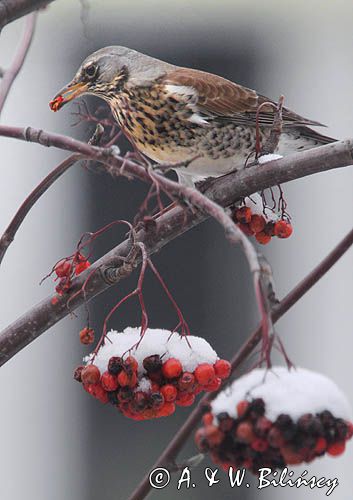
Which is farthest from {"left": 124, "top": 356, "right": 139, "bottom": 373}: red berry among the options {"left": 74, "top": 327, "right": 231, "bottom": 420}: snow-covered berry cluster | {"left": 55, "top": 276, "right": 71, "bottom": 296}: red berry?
{"left": 55, "top": 276, "right": 71, "bottom": 296}: red berry

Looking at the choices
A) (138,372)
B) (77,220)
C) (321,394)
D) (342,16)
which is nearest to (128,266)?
(138,372)

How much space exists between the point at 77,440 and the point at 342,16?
1.46m

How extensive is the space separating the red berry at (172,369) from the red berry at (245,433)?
0.19 meters

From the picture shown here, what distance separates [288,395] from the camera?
543mm

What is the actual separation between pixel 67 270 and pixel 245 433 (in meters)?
0.35

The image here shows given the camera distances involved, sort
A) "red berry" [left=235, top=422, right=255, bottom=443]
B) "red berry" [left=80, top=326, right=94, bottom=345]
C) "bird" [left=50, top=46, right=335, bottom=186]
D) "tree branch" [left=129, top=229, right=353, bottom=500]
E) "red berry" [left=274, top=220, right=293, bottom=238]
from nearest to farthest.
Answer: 1. "red berry" [left=235, top=422, right=255, bottom=443]
2. "tree branch" [left=129, top=229, right=353, bottom=500]
3. "red berry" [left=80, top=326, right=94, bottom=345]
4. "red berry" [left=274, top=220, right=293, bottom=238]
5. "bird" [left=50, top=46, right=335, bottom=186]

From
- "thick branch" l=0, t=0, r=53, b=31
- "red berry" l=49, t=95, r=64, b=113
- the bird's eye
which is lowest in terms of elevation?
the bird's eye

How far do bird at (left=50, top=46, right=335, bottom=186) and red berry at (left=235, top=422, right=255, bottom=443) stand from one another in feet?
1.93

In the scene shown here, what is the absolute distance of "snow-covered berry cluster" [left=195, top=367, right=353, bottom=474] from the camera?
21.2 inches

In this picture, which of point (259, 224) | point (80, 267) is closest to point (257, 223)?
point (259, 224)

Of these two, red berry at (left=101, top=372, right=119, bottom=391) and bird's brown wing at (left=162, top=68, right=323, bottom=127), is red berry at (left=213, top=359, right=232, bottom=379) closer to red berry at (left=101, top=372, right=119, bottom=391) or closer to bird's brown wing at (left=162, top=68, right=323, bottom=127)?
red berry at (left=101, top=372, right=119, bottom=391)

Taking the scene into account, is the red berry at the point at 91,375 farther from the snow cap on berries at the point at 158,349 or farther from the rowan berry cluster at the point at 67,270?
the rowan berry cluster at the point at 67,270

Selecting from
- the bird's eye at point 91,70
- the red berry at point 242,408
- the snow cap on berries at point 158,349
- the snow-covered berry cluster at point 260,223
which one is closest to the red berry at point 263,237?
the snow-covered berry cluster at point 260,223

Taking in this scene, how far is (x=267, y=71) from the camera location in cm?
236
